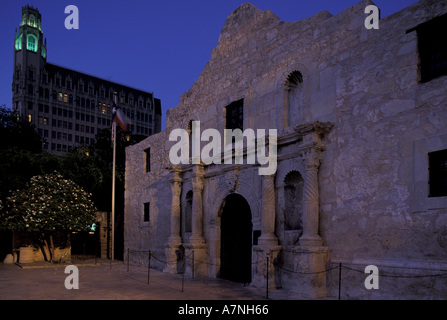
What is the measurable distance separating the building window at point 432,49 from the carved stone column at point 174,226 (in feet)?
33.6

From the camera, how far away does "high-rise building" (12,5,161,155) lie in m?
74.5

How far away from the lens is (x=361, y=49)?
10148 millimetres

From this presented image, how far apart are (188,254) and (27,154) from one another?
14692 mm

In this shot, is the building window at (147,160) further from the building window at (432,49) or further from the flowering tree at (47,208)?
the building window at (432,49)

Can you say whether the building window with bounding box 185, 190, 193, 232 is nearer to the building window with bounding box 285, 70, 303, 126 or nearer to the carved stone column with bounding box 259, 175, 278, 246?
the carved stone column with bounding box 259, 175, 278, 246

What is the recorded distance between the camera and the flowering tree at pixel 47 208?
19359mm

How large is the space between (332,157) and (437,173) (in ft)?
8.90

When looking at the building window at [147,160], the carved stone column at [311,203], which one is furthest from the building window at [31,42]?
the carved stone column at [311,203]

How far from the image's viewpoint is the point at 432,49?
8953 mm

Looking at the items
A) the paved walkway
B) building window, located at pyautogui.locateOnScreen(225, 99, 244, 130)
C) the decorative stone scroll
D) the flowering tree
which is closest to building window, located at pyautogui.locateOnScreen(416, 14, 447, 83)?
the decorative stone scroll

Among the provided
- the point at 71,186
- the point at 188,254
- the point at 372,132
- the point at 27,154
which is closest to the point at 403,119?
the point at 372,132

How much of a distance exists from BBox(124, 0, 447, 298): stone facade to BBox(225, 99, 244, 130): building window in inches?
10.9
